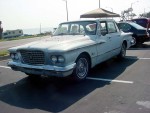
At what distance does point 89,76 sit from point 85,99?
2104mm

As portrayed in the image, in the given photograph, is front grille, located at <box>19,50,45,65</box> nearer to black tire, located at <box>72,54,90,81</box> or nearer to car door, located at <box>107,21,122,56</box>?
black tire, located at <box>72,54,90,81</box>

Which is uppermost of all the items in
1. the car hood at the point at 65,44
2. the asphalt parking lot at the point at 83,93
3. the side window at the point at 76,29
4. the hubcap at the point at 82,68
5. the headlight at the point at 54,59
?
the side window at the point at 76,29

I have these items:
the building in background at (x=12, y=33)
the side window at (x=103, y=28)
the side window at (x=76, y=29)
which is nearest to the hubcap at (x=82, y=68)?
the side window at (x=76, y=29)

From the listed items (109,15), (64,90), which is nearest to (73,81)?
(64,90)

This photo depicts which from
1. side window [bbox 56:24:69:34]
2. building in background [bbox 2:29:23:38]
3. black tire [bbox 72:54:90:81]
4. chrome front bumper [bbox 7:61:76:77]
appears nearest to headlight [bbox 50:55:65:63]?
chrome front bumper [bbox 7:61:76:77]

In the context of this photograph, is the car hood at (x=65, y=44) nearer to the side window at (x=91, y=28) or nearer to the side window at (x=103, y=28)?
the side window at (x=91, y=28)

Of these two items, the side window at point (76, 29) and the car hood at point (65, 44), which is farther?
the side window at point (76, 29)

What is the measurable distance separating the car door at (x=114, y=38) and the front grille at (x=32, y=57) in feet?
9.76

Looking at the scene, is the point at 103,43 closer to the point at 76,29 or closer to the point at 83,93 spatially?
the point at 76,29

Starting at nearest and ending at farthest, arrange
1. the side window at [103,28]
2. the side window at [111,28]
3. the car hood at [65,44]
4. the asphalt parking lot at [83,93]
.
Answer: the asphalt parking lot at [83,93] < the car hood at [65,44] < the side window at [103,28] < the side window at [111,28]

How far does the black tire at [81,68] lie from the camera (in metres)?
6.47

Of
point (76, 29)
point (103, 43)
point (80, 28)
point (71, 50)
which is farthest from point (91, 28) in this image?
point (71, 50)

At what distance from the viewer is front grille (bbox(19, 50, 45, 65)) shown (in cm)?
607

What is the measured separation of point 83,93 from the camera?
223 inches
